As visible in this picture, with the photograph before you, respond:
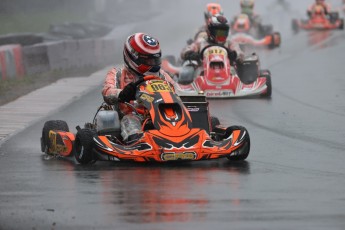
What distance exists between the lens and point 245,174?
962cm

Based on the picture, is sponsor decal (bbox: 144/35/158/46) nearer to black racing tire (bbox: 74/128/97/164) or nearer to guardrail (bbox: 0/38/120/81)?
black racing tire (bbox: 74/128/97/164)

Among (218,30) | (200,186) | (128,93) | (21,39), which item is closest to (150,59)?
(128,93)

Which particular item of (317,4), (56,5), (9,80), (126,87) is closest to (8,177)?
(126,87)

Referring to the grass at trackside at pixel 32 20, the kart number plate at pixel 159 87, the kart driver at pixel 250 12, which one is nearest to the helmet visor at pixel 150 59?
the kart number plate at pixel 159 87

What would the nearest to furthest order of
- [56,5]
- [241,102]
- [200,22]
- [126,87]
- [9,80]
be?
[126,87]
[241,102]
[9,80]
[56,5]
[200,22]

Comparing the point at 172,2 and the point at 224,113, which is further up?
the point at 224,113

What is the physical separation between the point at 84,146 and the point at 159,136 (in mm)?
729

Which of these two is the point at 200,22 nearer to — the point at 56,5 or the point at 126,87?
the point at 56,5

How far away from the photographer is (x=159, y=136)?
9.95m

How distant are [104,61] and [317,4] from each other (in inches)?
581

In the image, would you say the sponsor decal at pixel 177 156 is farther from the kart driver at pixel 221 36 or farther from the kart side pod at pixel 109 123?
the kart driver at pixel 221 36

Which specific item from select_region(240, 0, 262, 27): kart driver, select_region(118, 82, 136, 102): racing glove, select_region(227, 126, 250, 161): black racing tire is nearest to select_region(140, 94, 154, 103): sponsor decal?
select_region(118, 82, 136, 102): racing glove

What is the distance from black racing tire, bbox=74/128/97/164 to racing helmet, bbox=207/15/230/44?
8.52m

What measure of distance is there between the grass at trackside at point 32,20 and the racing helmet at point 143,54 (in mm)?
19080
